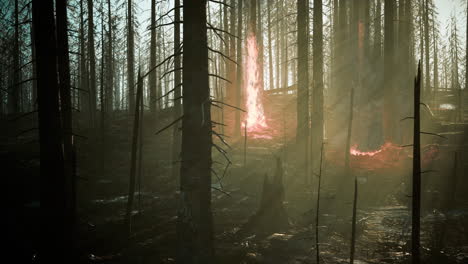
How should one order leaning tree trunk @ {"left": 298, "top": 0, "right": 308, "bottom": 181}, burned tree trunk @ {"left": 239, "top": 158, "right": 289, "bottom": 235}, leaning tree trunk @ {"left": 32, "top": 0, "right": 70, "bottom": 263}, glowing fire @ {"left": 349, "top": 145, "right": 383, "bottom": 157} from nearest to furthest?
leaning tree trunk @ {"left": 32, "top": 0, "right": 70, "bottom": 263} < burned tree trunk @ {"left": 239, "top": 158, "right": 289, "bottom": 235} < leaning tree trunk @ {"left": 298, "top": 0, "right": 308, "bottom": 181} < glowing fire @ {"left": 349, "top": 145, "right": 383, "bottom": 157}

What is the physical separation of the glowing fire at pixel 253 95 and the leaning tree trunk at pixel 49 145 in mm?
17436

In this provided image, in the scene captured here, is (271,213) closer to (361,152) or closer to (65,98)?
(65,98)

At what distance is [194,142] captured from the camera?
622 cm

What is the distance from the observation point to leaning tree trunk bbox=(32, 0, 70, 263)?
693 cm

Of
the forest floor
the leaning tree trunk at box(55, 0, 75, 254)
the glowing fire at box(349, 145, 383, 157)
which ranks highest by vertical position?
the leaning tree trunk at box(55, 0, 75, 254)

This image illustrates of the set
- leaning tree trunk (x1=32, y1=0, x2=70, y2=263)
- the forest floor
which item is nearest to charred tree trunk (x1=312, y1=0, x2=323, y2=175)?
the forest floor

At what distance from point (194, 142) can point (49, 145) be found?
11.3ft

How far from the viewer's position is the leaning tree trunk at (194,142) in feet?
20.4

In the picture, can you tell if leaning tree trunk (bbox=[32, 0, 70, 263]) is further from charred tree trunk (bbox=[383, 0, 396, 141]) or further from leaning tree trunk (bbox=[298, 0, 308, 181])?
charred tree trunk (bbox=[383, 0, 396, 141])

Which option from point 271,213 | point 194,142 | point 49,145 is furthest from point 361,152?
point 49,145

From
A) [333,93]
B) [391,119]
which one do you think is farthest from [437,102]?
[391,119]

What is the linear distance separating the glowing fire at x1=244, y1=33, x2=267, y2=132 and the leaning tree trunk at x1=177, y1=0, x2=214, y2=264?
17.5m

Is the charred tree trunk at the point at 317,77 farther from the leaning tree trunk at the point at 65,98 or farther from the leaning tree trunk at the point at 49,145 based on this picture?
the leaning tree trunk at the point at 49,145

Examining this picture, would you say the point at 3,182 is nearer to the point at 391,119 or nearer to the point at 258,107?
the point at 258,107
